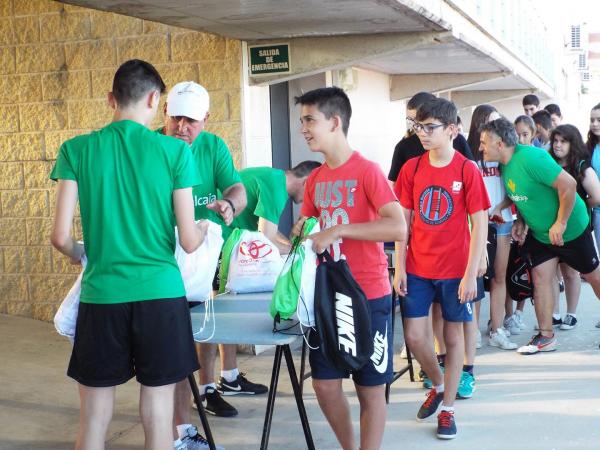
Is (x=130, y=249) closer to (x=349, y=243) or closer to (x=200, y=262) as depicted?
(x=200, y=262)

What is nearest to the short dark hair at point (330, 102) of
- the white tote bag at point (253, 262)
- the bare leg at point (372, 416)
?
the white tote bag at point (253, 262)

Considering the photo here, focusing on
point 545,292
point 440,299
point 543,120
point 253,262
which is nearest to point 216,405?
point 253,262

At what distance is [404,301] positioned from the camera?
491cm

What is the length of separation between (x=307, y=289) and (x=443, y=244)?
149 centimetres

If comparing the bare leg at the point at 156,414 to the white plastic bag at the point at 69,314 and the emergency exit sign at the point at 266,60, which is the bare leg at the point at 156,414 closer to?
the white plastic bag at the point at 69,314

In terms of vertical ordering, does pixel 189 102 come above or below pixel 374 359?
above

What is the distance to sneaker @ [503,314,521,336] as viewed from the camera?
7539 mm

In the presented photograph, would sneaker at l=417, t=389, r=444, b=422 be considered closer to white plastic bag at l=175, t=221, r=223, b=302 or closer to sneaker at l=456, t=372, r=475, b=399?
sneaker at l=456, t=372, r=475, b=399

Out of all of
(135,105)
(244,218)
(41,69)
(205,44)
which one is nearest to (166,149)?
(135,105)

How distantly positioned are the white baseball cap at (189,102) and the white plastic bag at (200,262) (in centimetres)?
84

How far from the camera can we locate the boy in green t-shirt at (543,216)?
247 inches

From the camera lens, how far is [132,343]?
3338 millimetres

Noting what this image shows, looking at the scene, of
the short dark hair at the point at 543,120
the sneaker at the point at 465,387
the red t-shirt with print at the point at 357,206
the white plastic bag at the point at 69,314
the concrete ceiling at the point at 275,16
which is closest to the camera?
the white plastic bag at the point at 69,314

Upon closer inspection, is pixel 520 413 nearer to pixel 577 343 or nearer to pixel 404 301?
pixel 404 301
